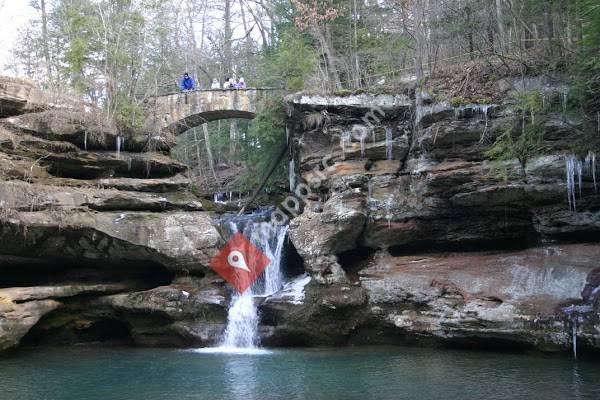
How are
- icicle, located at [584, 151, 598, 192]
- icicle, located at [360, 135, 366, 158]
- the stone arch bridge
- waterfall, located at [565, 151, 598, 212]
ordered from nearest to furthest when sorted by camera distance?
1. icicle, located at [584, 151, 598, 192]
2. waterfall, located at [565, 151, 598, 212]
3. icicle, located at [360, 135, 366, 158]
4. the stone arch bridge

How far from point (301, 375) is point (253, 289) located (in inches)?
204

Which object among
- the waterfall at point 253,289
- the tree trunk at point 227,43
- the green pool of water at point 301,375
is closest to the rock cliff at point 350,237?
the waterfall at point 253,289

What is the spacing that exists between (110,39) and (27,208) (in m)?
7.24

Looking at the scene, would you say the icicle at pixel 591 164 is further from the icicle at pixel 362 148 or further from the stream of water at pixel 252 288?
the stream of water at pixel 252 288

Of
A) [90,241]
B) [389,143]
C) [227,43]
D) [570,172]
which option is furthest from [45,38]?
[570,172]

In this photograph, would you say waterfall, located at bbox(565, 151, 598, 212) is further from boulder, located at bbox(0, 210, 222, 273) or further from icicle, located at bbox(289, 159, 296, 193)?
icicle, located at bbox(289, 159, 296, 193)

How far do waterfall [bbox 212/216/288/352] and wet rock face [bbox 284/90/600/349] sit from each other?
0.91 metres

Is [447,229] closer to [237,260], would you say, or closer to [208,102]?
[237,260]

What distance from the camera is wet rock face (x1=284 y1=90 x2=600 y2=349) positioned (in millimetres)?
12766

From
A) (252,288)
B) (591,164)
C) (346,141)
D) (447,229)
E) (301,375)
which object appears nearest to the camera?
(301,375)

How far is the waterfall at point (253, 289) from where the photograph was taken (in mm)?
14336

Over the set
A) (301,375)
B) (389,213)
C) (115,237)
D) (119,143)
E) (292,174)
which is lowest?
(301,375)

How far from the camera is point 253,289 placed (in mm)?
15812

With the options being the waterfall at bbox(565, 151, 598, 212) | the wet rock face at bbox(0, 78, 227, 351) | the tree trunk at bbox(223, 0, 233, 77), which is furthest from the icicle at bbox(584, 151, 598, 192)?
the tree trunk at bbox(223, 0, 233, 77)
